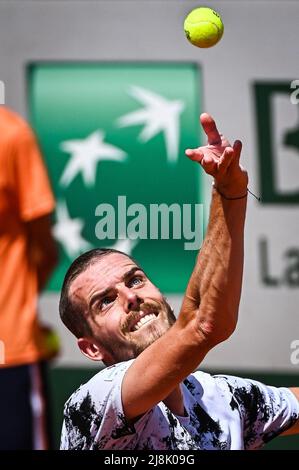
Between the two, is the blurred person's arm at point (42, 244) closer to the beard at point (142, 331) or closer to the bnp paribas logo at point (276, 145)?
the beard at point (142, 331)

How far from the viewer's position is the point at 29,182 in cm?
266

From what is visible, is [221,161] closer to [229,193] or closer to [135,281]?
[229,193]

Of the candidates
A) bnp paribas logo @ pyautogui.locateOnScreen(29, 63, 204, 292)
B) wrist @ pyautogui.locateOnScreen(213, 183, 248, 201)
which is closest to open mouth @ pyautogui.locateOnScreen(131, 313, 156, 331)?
wrist @ pyautogui.locateOnScreen(213, 183, 248, 201)

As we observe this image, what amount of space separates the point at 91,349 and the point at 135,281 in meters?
0.19

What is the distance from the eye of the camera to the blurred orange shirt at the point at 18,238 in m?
2.62

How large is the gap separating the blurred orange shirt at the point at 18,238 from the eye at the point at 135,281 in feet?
1.49

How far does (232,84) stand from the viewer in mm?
3510

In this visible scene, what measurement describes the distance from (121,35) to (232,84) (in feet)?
1.42

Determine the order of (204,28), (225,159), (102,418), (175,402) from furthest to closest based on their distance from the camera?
(204,28) < (175,402) < (102,418) < (225,159)

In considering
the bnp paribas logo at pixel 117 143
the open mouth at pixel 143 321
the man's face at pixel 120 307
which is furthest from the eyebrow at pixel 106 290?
the bnp paribas logo at pixel 117 143

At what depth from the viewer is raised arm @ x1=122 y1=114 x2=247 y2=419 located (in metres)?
1.77

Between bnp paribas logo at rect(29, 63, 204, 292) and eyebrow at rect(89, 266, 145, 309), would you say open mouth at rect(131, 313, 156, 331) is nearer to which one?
eyebrow at rect(89, 266, 145, 309)

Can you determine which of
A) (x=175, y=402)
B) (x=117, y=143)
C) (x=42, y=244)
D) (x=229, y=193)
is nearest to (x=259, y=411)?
(x=175, y=402)

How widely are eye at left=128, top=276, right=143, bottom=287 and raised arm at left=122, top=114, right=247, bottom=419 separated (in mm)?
394
